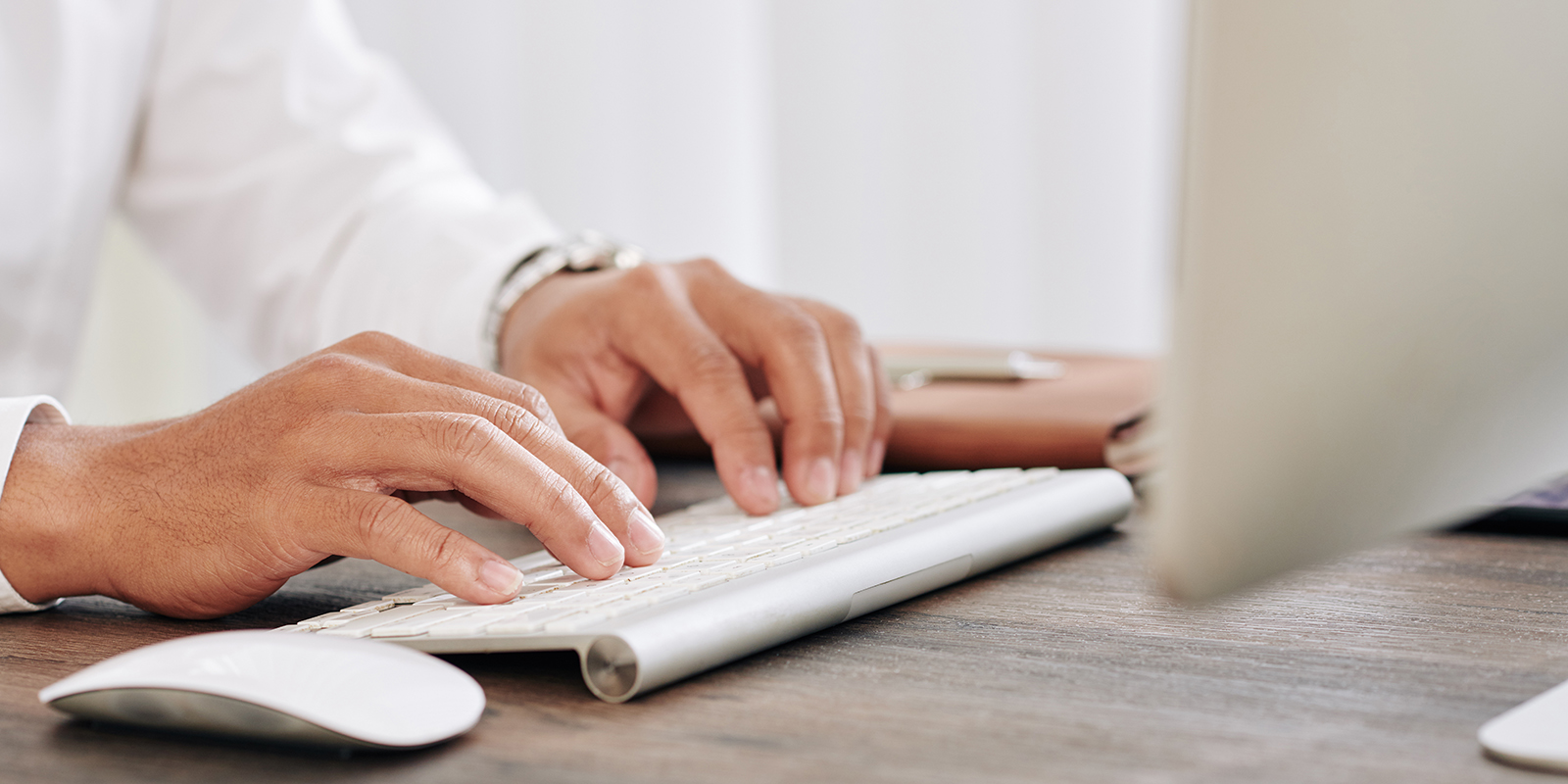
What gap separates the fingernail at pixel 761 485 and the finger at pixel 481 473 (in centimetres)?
16

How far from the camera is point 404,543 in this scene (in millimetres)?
441

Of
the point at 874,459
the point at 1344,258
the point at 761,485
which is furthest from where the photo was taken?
the point at 874,459

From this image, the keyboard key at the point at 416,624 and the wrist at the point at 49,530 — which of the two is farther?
the wrist at the point at 49,530

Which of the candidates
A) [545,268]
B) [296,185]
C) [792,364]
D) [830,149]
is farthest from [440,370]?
[830,149]

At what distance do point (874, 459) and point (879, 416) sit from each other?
3 centimetres

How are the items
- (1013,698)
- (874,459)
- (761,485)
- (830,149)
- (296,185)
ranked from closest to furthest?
1. (1013,698)
2. (761,485)
3. (874,459)
4. (296,185)
5. (830,149)

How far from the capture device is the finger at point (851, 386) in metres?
0.69

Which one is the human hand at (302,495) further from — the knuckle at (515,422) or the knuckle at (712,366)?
the knuckle at (712,366)

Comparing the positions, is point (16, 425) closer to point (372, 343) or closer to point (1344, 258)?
point (372, 343)

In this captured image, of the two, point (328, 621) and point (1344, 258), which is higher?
point (1344, 258)

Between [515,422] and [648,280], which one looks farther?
[648,280]

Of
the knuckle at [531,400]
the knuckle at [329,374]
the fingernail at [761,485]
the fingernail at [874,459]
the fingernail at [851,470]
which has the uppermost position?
the knuckle at [329,374]

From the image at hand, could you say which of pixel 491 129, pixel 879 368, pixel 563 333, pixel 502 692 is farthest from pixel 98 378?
pixel 502 692

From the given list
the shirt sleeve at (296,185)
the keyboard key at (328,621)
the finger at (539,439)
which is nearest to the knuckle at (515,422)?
the finger at (539,439)
